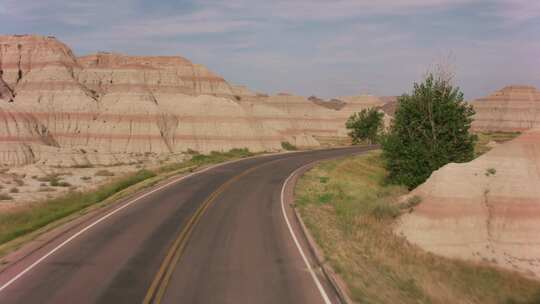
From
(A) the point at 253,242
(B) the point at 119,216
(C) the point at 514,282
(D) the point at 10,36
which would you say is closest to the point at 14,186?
(B) the point at 119,216

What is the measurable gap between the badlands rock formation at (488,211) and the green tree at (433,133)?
9405 millimetres

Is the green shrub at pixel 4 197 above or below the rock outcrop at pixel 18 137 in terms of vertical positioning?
below

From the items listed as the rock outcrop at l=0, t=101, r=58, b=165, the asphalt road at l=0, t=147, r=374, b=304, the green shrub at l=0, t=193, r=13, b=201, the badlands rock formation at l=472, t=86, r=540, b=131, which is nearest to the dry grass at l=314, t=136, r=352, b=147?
the rock outcrop at l=0, t=101, r=58, b=165

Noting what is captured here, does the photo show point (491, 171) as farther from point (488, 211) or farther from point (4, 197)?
point (4, 197)

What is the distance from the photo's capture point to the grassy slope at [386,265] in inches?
517

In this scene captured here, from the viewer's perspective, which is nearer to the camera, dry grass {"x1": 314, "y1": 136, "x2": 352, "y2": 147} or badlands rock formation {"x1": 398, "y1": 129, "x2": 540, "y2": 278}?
badlands rock formation {"x1": 398, "y1": 129, "x2": 540, "y2": 278}

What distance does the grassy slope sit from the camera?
43.1 ft

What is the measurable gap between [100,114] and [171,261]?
72311 mm

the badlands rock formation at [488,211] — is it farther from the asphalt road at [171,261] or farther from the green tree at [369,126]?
the green tree at [369,126]

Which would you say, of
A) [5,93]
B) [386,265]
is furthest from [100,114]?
[386,265]

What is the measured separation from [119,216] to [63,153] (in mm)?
47394

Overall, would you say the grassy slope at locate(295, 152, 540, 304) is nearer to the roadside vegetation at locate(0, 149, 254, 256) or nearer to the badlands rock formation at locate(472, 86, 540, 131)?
the roadside vegetation at locate(0, 149, 254, 256)

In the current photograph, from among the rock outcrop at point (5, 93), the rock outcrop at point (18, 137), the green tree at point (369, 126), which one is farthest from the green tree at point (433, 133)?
the rock outcrop at point (5, 93)

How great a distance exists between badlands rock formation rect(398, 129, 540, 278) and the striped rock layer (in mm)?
49680
